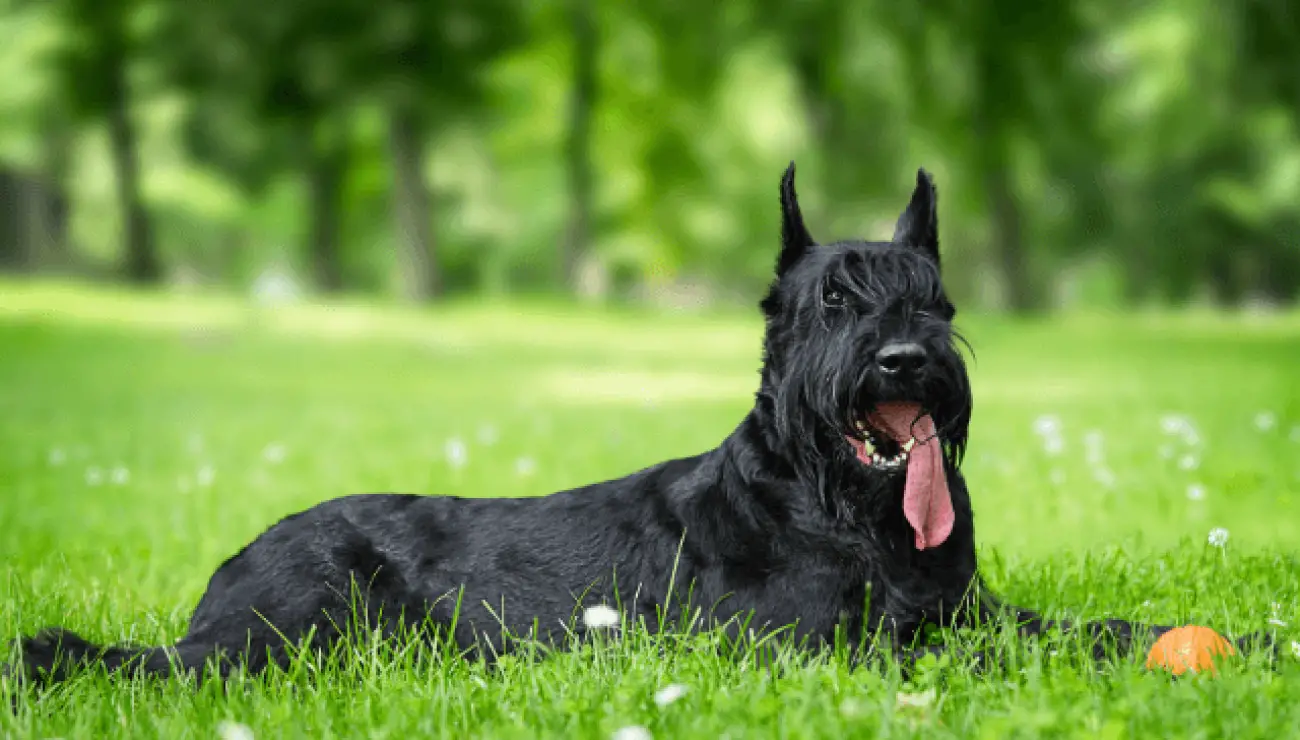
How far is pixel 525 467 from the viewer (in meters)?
8.05

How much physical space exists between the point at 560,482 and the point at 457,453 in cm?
86

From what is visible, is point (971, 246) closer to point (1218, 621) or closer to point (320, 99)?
point (320, 99)

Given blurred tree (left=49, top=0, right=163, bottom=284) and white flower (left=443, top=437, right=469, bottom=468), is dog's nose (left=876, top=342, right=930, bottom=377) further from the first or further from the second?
blurred tree (left=49, top=0, right=163, bottom=284)

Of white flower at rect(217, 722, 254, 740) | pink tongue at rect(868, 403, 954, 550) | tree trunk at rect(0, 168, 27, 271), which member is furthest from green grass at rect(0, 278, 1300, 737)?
tree trunk at rect(0, 168, 27, 271)

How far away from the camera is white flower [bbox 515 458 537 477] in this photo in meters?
8.05

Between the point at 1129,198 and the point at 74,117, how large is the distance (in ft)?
102

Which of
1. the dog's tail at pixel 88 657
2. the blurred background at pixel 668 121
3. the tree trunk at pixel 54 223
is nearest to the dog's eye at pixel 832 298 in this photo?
the dog's tail at pixel 88 657

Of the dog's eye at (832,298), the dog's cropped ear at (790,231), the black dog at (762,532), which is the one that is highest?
the dog's cropped ear at (790,231)

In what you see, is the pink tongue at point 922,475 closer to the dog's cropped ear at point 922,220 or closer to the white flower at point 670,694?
the dog's cropped ear at point 922,220

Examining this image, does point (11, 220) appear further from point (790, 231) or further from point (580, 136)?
point (790, 231)

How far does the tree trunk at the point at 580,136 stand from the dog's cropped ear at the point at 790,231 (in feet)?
92.7

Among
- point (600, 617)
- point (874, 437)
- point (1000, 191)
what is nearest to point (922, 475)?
point (874, 437)

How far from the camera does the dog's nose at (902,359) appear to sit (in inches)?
135

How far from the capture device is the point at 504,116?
3053cm
